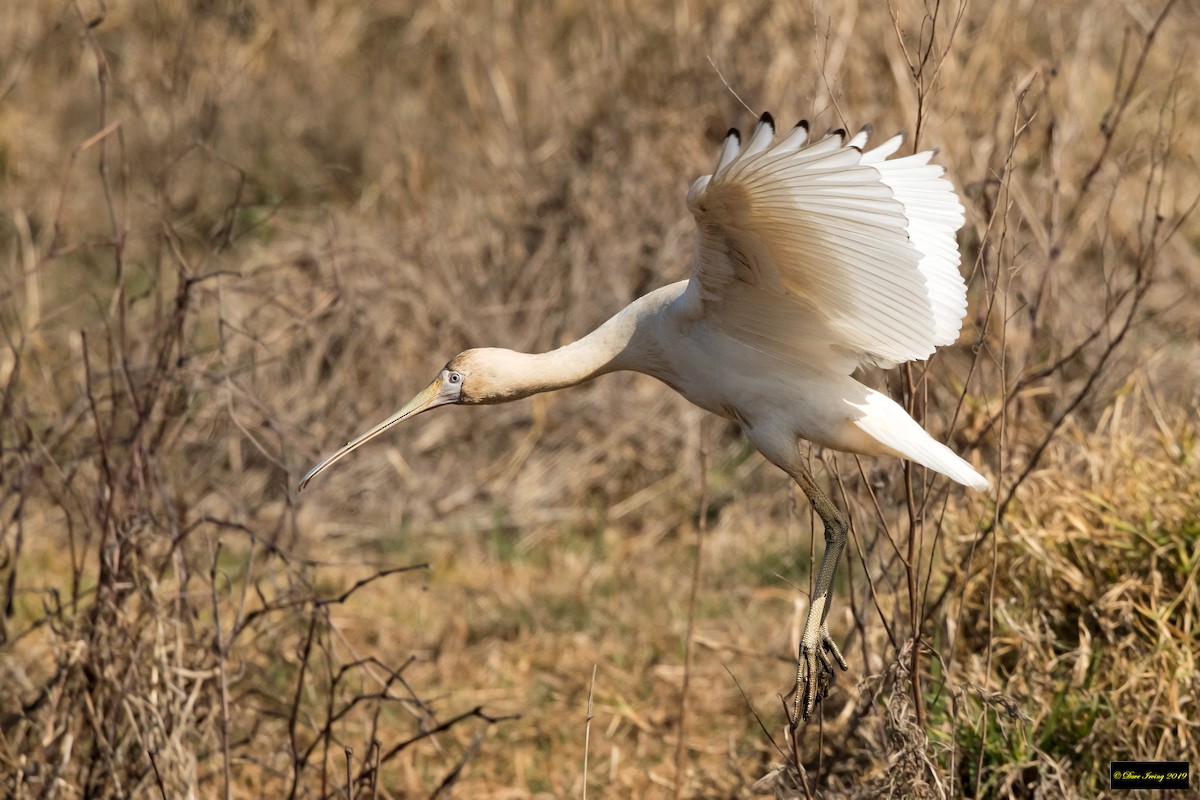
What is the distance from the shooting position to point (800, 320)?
365cm

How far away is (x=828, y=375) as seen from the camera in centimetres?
374

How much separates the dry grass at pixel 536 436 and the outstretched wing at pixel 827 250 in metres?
0.20

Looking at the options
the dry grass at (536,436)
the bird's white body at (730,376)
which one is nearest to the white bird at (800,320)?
the bird's white body at (730,376)

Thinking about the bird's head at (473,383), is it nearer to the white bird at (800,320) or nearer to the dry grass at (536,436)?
the white bird at (800,320)

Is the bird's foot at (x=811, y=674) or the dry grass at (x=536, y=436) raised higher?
the dry grass at (x=536, y=436)

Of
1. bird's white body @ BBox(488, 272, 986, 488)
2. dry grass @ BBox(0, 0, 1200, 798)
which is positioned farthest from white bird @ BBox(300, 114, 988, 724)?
dry grass @ BBox(0, 0, 1200, 798)

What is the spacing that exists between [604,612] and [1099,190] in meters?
3.42

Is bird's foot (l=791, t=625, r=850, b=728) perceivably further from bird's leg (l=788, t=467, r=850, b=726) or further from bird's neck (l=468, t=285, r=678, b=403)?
bird's neck (l=468, t=285, r=678, b=403)

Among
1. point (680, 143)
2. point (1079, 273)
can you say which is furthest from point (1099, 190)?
point (680, 143)

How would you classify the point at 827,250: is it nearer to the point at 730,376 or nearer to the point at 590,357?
the point at 730,376

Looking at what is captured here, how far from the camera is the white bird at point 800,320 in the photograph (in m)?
3.25

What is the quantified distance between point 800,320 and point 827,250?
30 centimetres

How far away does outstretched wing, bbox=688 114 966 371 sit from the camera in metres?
3.18

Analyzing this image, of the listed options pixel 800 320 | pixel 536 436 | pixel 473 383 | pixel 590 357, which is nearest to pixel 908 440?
pixel 800 320
